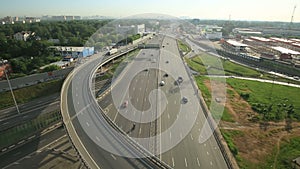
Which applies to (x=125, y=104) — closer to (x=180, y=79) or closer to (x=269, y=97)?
(x=180, y=79)

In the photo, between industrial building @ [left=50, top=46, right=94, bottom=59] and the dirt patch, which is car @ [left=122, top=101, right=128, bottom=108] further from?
industrial building @ [left=50, top=46, right=94, bottom=59]

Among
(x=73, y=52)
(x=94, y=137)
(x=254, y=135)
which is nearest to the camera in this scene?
(x=94, y=137)

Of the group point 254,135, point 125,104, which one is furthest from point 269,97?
point 125,104

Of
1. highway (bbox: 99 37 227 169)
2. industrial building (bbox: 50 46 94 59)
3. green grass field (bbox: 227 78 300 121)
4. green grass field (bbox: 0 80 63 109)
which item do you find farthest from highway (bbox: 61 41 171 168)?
industrial building (bbox: 50 46 94 59)

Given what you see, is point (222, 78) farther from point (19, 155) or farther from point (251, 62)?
point (19, 155)

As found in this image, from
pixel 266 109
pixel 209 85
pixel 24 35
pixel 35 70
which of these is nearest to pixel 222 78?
pixel 209 85
